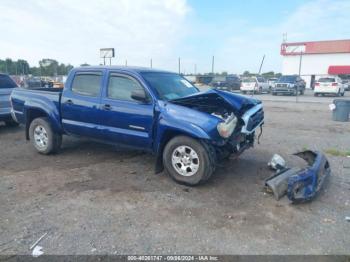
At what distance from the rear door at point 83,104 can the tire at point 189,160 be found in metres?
1.58

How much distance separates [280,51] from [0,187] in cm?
5372

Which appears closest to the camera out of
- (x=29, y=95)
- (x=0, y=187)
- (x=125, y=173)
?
(x=0, y=187)

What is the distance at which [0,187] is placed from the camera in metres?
4.62

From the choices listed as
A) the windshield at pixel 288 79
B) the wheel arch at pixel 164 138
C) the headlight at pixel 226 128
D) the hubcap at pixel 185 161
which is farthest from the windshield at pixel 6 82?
the windshield at pixel 288 79

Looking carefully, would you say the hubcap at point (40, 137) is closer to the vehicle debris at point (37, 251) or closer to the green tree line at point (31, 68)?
the vehicle debris at point (37, 251)

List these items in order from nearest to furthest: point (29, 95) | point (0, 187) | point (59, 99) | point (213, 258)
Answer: point (213, 258) < point (0, 187) < point (59, 99) < point (29, 95)

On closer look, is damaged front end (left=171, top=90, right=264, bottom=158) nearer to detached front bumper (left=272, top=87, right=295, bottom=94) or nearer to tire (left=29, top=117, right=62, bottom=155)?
tire (left=29, top=117, right=62, bottom=155)

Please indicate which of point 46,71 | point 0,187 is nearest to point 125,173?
point 0,187

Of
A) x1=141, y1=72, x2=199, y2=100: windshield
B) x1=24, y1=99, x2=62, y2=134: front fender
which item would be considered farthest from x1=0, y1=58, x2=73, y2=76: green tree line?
x1=141, y1=72, x2=199, y2=100: windshield

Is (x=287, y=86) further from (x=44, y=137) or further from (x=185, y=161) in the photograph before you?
(x=185, y=161)

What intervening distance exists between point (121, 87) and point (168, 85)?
2.81ft

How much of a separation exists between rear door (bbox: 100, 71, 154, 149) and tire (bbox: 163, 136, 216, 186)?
0.45 metres

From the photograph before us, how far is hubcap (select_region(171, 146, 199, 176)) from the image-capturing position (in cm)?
462

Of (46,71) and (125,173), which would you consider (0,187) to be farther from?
(46,71)
